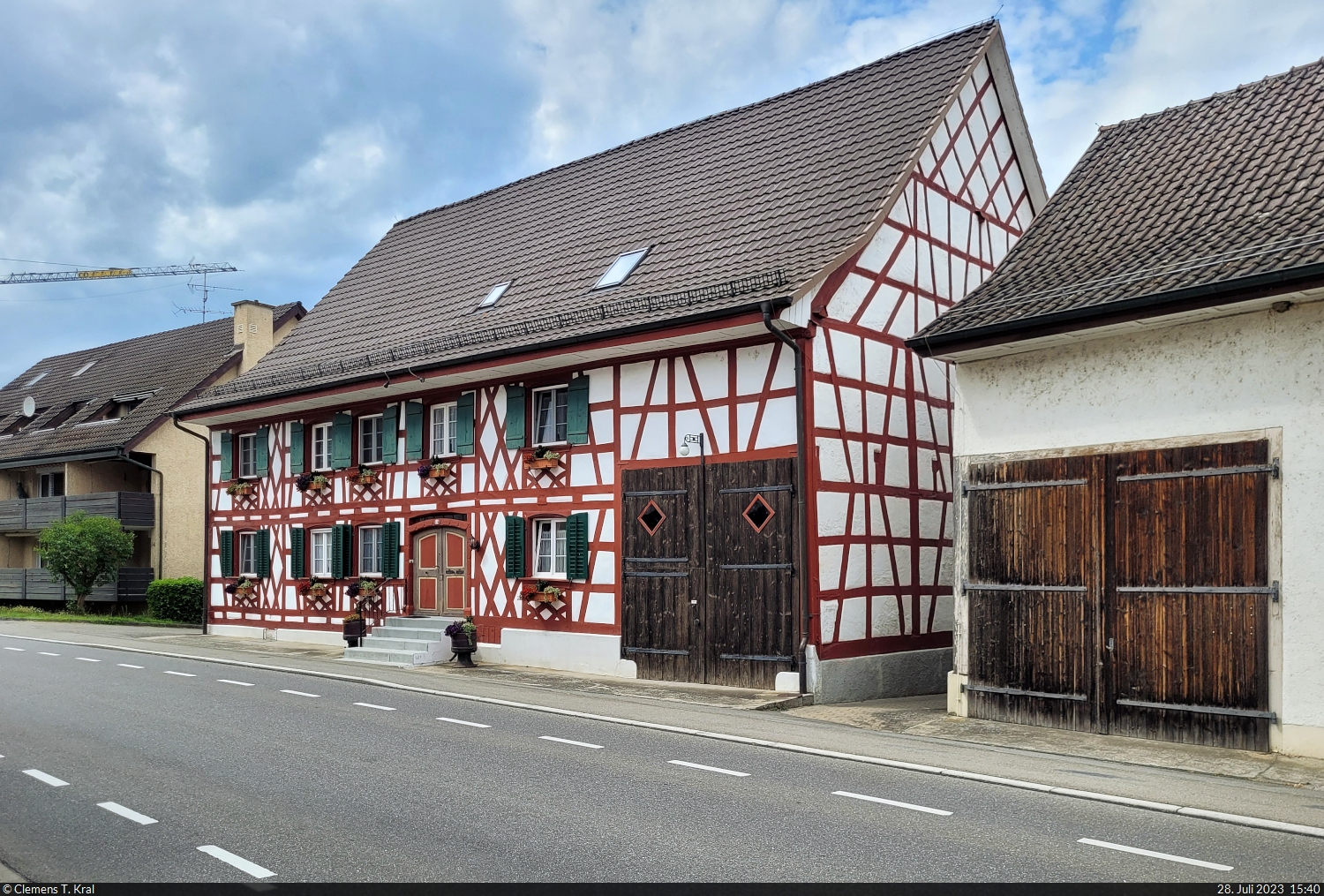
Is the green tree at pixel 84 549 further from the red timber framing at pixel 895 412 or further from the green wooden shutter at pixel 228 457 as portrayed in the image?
the red timber framing at pixel 895 412

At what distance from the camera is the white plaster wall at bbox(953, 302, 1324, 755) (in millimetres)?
10812

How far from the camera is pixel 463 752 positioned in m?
10.1

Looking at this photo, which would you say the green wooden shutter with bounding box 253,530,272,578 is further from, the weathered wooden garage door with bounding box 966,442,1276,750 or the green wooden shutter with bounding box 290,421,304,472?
the weathered wooden garage door with bounding box 966,442,1276,750

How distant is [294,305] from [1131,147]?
1141 inches

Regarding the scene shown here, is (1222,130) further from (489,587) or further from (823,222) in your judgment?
(489,587)

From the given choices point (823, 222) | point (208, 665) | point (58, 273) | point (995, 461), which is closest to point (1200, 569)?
point (995, 461)

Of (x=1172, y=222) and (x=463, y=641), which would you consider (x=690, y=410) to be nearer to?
(x=463, y=641)

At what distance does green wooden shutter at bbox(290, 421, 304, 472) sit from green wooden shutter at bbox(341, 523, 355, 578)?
2.00 m

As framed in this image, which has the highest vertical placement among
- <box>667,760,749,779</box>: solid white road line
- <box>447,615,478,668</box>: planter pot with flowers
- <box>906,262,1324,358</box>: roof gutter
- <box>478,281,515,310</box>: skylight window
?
<box>478,281,515,310</box>: skylight window

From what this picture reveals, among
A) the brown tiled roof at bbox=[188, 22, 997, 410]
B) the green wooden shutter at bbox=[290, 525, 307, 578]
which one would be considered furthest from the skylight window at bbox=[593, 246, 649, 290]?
the green wooden shutter at bbox=[290, 525, 307, 578]

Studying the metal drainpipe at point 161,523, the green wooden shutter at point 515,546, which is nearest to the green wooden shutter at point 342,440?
the green wooden shutter at point 515,546

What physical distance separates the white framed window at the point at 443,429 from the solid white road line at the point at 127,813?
13.2 meters

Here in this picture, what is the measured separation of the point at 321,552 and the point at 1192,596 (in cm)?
1702

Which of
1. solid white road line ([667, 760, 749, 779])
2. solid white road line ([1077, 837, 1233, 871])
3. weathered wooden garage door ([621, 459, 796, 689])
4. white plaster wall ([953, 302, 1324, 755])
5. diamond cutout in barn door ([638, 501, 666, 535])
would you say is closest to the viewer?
solid white road line ([1077, 837, 1233, 871])
